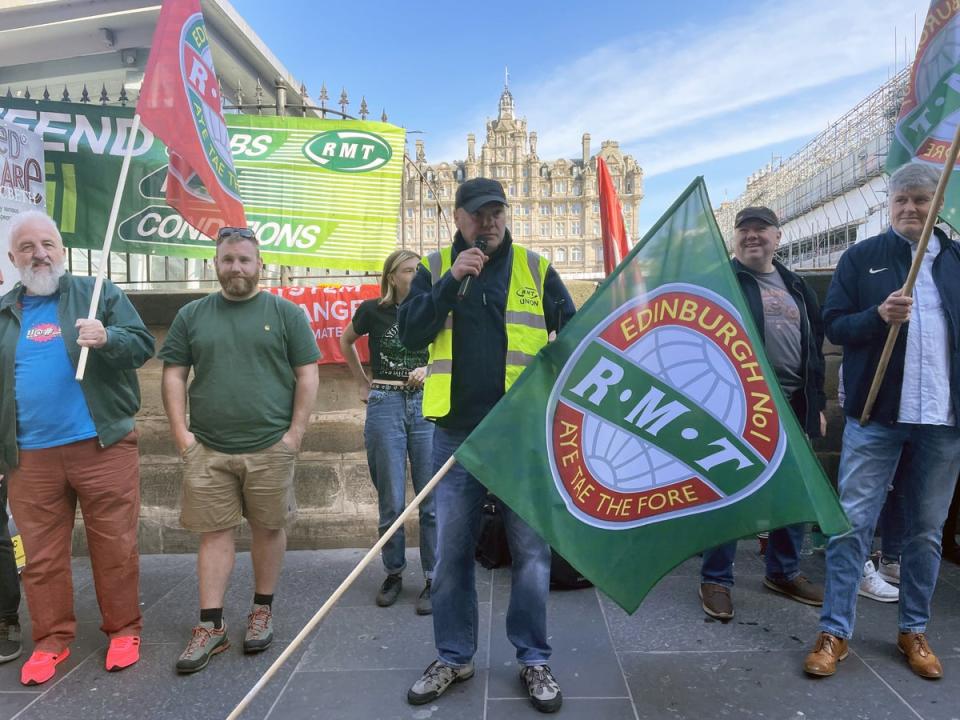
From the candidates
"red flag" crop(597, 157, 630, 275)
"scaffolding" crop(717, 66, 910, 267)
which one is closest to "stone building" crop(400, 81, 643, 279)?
"scaffolding" crop(717, 66, 910, 267)

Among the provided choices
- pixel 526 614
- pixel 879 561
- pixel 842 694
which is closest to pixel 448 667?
pixel 526 614

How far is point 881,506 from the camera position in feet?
9.29

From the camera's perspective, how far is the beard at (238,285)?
3131 millimetres

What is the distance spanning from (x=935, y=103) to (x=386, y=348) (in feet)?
9.61

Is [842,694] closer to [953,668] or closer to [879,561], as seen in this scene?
[953,668]

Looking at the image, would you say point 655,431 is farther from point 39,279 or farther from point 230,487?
point 39,279

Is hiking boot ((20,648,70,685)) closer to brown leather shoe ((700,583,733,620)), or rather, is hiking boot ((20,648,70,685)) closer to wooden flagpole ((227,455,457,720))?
wooden flagpole ((227,455,457,720))

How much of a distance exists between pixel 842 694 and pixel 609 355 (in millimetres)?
1688

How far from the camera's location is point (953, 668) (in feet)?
9.27

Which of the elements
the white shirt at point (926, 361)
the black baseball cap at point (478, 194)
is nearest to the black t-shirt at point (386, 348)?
the black baseball cap at point (478, 194)

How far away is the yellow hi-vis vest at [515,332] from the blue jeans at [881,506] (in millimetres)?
1500

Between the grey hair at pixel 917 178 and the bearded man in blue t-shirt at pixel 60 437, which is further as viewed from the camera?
the bearded man in blue t-shirt at pixel 60 437

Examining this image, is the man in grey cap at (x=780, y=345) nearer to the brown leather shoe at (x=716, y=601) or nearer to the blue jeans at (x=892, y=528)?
the brown leather shoe at (x=716, y=601)

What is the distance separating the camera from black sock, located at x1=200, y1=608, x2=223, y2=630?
312cm
